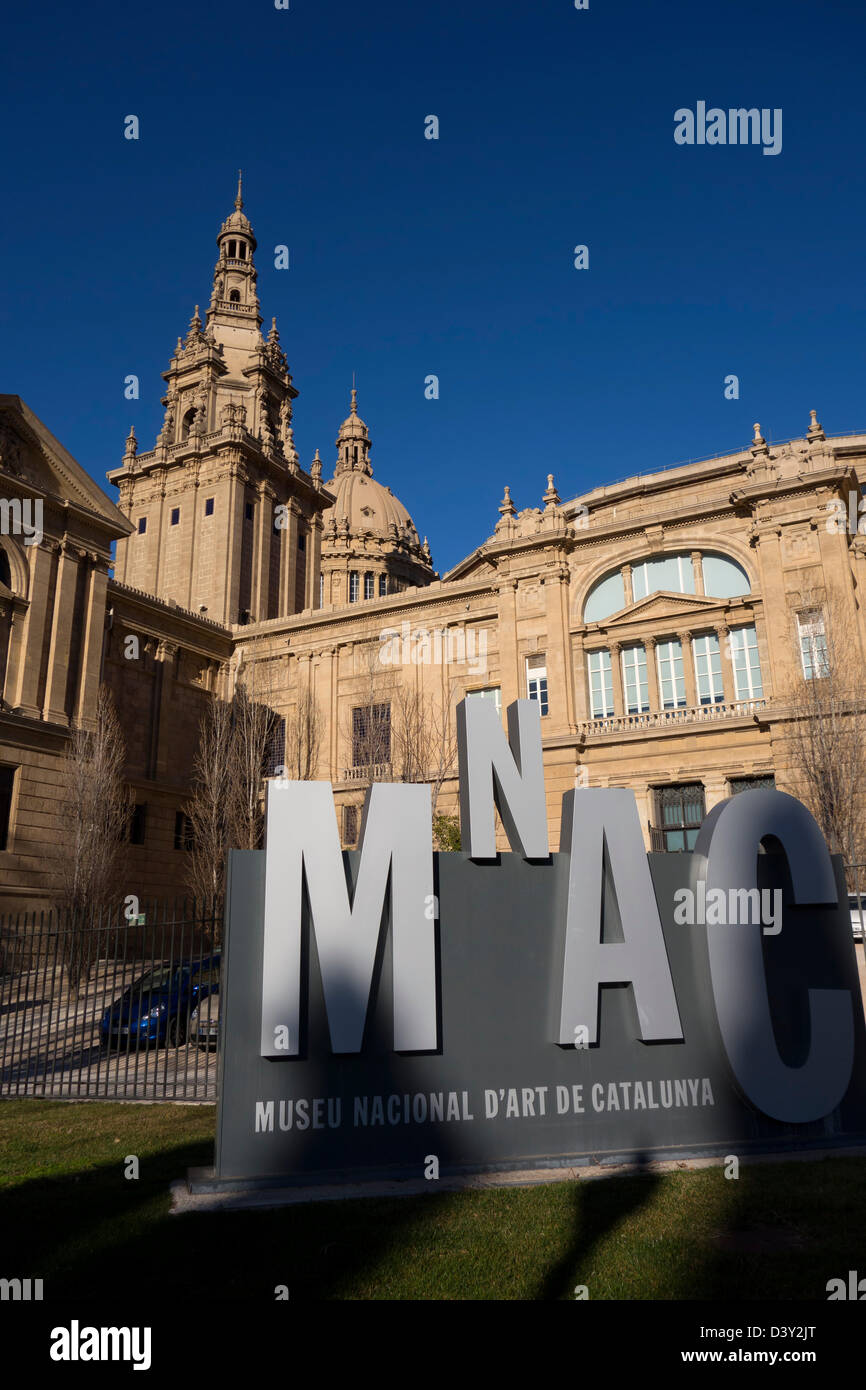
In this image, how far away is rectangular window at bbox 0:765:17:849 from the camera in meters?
32.0

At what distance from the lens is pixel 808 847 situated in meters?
11.1

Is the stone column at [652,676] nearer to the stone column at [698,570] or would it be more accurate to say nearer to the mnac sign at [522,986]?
the stone column at [698,570]

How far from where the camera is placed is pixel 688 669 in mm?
35781

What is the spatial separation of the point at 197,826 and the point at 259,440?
2903 centimetres

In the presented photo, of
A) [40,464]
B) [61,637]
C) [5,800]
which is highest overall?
[40,464]

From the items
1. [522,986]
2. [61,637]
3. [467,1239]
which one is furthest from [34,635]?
[467,1239]

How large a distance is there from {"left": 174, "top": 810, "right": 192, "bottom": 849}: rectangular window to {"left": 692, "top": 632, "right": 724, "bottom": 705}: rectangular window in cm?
2341

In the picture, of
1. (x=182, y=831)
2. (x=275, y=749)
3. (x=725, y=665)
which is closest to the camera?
(x=725, y=665)

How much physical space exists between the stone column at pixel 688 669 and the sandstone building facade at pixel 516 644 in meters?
0.08

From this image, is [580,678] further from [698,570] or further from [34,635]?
[34,635]

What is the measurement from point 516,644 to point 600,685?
384 centimetres

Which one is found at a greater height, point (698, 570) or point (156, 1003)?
point (698, 570)

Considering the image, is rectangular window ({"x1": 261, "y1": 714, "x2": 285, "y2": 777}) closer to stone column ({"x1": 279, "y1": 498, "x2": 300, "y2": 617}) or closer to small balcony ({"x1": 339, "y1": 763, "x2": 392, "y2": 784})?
small balcony ({"x1": 339, "y1": 763, "x2": 392, "y2": 784})
